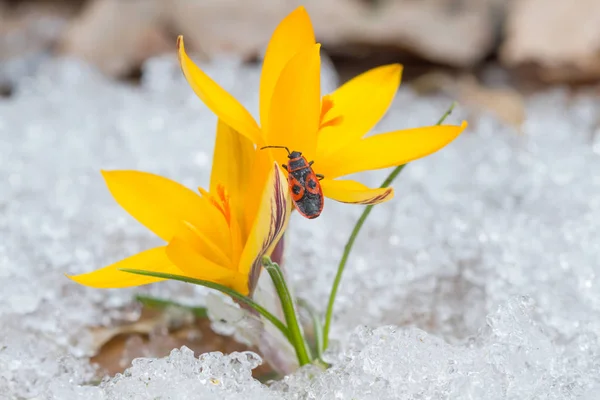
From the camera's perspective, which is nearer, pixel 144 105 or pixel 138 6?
pixel 144 105

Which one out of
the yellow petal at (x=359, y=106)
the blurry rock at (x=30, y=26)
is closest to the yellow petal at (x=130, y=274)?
the yellow petal at (x=359, y=106)

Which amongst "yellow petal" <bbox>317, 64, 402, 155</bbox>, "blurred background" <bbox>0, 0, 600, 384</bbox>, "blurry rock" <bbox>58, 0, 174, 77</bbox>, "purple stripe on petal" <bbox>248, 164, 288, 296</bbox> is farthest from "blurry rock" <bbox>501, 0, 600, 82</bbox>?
"purple stripe on petal" <bbox>248, 164, 288, 296</bbox>

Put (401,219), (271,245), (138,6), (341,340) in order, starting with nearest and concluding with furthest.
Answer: (271,245) < (341,340) < (401,219) < (138,6)

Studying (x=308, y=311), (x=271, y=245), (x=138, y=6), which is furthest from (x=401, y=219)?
(x=138, y=6)

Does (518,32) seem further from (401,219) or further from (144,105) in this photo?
(144,105)

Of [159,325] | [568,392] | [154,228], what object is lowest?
[159,325]

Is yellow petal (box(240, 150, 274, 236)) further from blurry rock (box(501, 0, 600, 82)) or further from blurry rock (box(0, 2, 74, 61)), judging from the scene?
blurry rock (box(0, 2, 74, 61))
